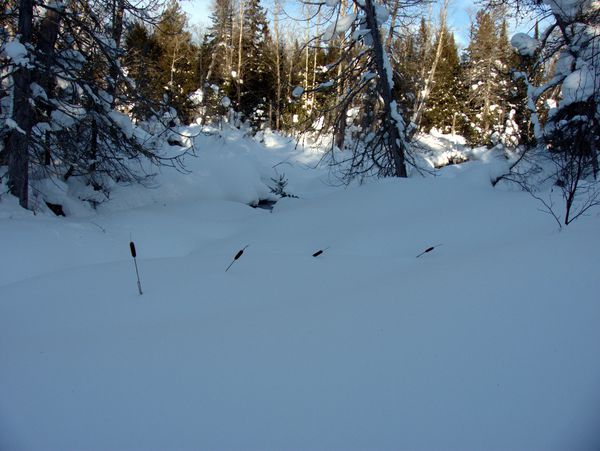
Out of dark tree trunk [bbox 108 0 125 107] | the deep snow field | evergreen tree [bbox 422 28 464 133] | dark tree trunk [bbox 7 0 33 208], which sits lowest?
the deep snow field

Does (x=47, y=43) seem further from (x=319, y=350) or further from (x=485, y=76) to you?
(x=485, y=76)

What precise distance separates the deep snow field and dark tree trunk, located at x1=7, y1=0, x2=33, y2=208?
2289 millimetres

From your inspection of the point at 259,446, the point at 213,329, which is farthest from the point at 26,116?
the point at 259,446

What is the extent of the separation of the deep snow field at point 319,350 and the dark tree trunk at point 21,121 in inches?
90.1

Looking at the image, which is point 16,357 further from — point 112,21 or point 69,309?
point 112,21

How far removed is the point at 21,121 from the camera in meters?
5.83

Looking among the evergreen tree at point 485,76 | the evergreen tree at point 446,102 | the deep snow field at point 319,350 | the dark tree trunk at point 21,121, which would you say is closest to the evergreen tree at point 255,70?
the evergreen tree at point 446,102

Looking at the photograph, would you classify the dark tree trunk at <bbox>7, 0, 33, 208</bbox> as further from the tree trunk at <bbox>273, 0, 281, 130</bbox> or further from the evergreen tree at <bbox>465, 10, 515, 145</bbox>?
the evergreen tree at <bbox>465, 10, 515, 145</bbox>

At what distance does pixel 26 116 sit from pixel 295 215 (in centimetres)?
478

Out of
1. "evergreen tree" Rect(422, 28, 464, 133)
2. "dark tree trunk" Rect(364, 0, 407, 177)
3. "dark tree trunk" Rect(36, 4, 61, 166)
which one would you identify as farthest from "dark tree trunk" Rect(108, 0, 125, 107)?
"evergreen tree" Rect(422, 28, 464, 133)

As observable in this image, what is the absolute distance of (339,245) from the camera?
15.8 ft

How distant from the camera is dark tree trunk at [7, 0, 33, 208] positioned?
5715 millimetres

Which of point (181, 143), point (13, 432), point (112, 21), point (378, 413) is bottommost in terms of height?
point (13, 432)

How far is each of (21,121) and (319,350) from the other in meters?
6.50
